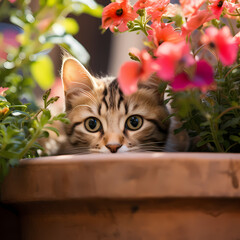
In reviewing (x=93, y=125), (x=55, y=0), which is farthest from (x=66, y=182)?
(x=93, y=125)

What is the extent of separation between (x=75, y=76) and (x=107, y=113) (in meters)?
0.14

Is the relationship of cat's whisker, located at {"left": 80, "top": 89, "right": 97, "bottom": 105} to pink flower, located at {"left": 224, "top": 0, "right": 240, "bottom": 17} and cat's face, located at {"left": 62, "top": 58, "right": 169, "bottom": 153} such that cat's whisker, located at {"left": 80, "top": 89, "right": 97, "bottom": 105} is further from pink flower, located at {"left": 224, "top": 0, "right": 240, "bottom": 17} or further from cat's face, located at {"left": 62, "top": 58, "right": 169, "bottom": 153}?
pink flower, located at {"left": 224, "top": 0, "right": 240, "bottom": 17}

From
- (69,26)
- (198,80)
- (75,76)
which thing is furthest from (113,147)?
(198,80)

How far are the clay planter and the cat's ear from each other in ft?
1.60

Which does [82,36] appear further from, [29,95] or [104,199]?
[104,199]

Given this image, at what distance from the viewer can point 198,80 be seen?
0.44 m

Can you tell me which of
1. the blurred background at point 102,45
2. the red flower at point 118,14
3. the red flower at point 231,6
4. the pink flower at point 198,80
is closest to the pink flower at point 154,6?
the red flower at point 118,14

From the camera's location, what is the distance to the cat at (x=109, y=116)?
1.00 metres

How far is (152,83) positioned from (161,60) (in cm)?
59

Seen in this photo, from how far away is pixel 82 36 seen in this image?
1.88 metres

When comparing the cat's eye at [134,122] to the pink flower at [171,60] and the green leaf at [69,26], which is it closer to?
the green leaf at [69,26]

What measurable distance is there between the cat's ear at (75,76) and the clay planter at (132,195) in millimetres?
486

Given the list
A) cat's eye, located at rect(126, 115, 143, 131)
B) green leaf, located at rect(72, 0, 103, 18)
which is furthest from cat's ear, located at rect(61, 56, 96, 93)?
green leaf, located at rect(72, 0, 103, 18)

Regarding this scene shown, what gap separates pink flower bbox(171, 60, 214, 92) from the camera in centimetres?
44
